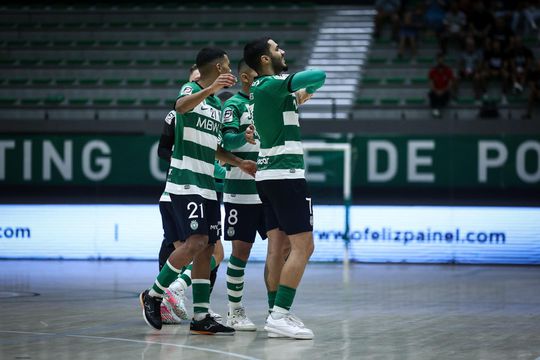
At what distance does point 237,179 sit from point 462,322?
230 cm

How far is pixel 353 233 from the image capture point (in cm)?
1698

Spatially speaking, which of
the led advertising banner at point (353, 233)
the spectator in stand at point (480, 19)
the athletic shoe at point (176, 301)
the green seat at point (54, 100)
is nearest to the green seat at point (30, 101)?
the green seat at point (54, 100)

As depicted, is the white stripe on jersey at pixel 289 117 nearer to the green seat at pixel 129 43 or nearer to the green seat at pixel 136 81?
the green seat at pixel 136 81

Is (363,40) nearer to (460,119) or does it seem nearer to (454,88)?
(454,88)

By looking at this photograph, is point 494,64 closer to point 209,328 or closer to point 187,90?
point 187,90

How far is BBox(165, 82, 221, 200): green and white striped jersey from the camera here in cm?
791

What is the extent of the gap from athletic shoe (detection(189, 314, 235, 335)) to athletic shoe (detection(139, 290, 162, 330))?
0.97 ft

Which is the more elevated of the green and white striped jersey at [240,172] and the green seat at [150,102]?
the green and white striped jersey at [240,172]

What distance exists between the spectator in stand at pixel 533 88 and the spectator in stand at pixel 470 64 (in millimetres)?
1157

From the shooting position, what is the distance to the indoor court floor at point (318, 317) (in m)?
6.94

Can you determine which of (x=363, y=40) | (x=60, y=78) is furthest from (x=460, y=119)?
(x=60, y=78)

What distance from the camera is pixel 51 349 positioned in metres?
6.90

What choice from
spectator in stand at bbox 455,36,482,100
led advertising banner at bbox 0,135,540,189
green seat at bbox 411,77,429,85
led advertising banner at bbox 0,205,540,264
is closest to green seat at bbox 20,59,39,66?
led advertising banner at bbox 0,135,540,189

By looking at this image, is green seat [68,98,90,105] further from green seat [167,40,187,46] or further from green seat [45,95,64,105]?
green seat [167,40,187,46]
